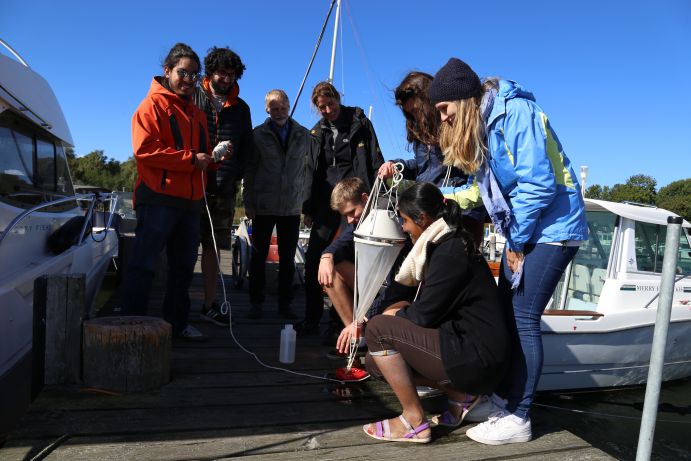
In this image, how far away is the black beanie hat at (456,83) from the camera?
8.22ft

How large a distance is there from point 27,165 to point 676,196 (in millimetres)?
84174

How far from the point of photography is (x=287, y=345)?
12.1 feet

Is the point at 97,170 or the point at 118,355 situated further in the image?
the point at 97,170

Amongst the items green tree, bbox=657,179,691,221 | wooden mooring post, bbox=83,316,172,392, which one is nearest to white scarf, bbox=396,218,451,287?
wooden mooring post, bbox=83,316,172,392

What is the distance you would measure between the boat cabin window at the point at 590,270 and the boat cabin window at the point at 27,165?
5689 millimetres

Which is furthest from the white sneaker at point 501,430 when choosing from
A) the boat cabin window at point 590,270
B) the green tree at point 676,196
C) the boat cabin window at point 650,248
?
the green tree at point 676,196

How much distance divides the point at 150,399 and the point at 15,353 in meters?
0.87

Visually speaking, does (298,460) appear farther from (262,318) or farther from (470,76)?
(262,318)

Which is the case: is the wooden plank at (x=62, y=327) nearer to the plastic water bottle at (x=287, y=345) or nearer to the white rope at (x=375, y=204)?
the plastic water bottle at (x=287, y=345)

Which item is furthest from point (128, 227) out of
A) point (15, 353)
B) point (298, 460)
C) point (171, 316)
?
point (298, 460)

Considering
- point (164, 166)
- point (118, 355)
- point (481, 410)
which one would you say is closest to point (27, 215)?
point (164, 166)

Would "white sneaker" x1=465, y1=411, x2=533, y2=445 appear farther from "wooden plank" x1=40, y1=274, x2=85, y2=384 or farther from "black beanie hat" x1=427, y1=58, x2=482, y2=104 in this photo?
"wooden plank" x1=40, y1=274, x2=85, y2=384

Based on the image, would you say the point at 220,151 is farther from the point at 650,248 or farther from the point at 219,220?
the point at 650,248

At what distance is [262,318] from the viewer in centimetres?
531
